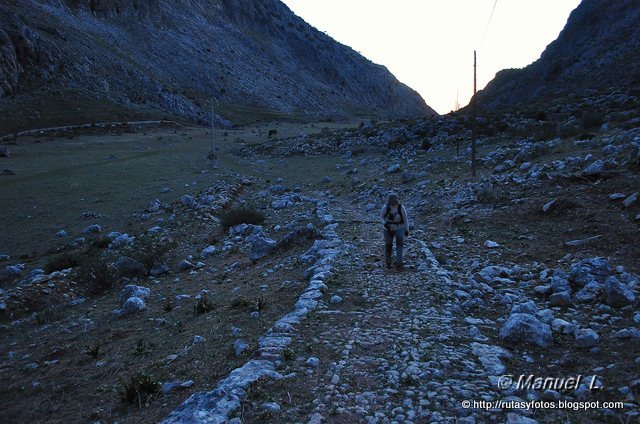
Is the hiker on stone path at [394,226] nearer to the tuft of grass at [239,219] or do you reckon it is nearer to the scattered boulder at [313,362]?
the scattered boulder at [313,362]

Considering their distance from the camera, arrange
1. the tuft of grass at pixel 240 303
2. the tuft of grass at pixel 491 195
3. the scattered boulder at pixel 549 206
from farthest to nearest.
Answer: the tuft of grass at pixel 491 195 < the scattered boulder at pixel 549 206 < the tuft of grass at pixel 240 303

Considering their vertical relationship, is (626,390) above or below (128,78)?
below

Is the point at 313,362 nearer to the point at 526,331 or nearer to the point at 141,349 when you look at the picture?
the point at 526,331

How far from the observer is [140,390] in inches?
203

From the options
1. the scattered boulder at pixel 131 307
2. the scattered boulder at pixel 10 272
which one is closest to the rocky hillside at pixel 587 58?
the scattered boulder at pixel 131 307

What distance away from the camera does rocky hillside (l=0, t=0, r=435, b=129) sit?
56.8 metres

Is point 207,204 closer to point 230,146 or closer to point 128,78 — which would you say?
point 230,146

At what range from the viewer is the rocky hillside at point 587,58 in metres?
44.9

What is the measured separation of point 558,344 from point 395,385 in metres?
2.28

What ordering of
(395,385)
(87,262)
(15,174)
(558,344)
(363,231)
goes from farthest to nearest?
(15,174)
(363,231)
(87,262)
(558,344)
(395,385)

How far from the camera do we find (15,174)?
2884cm

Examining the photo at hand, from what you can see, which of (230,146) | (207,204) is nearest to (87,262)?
(207,204)

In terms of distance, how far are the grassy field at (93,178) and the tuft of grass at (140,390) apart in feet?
39.5

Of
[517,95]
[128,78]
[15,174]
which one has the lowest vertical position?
[15,174]
